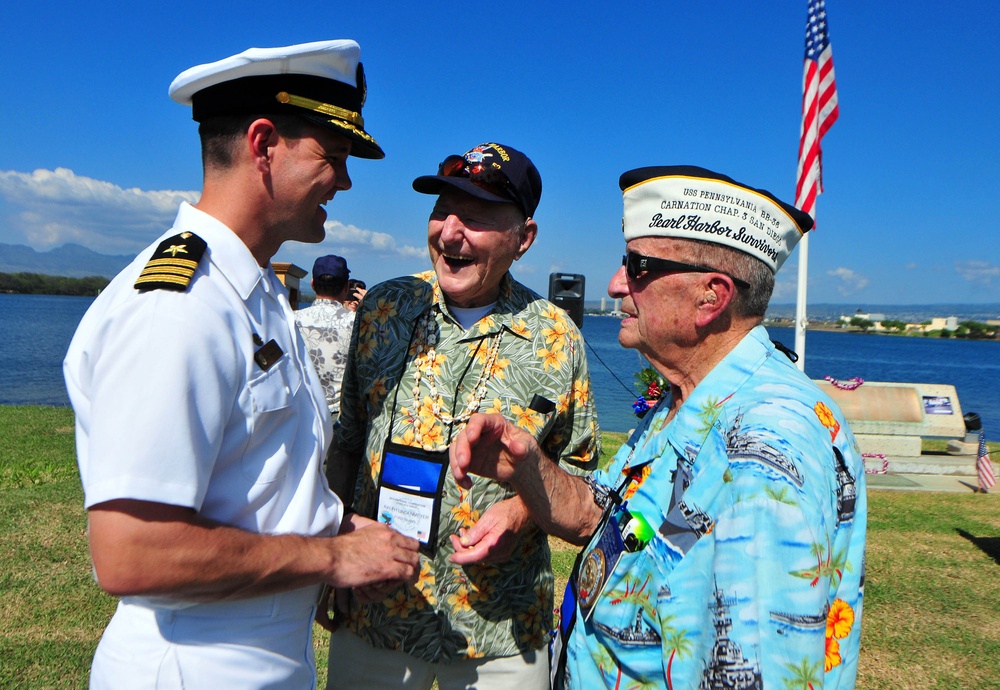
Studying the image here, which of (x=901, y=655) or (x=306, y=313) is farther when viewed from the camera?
(x=306, y=313)

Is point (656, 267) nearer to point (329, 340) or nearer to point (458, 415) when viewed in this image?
point (458, 415)

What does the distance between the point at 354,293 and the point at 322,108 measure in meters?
5.60

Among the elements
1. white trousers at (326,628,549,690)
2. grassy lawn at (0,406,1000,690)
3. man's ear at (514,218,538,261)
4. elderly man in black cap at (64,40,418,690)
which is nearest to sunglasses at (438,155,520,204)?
man's ear at (514,218,538,261)

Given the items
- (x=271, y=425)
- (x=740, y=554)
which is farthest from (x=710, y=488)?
(x=271, y=425)

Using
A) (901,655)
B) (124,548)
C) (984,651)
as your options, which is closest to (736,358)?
(124,548)

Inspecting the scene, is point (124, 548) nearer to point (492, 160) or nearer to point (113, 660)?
point (113, 660)

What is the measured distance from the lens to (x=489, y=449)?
2.13 m

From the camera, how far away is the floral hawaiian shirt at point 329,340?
→ 5344mm

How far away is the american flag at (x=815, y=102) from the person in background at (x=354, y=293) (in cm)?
636

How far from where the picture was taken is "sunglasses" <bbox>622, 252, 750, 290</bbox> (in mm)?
1884

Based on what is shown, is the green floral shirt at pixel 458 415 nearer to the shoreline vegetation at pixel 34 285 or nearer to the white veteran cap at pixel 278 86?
the white veteran cap at pixel 278 86

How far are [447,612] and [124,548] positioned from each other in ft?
4.29

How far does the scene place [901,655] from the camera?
485cm

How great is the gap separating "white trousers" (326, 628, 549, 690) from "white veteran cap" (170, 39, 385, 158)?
1.76 metres
